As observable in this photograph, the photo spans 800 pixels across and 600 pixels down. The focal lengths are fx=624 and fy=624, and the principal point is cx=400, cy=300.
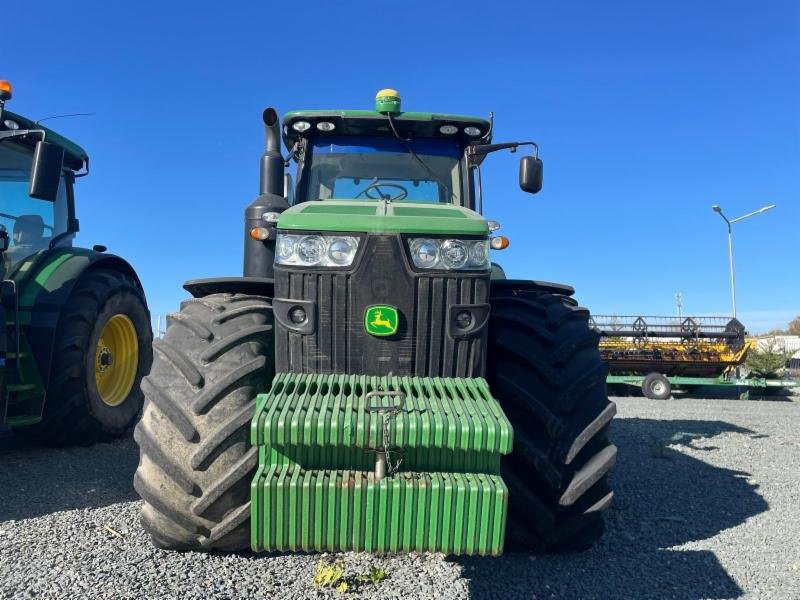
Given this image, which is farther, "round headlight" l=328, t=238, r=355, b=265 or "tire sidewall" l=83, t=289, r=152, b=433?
"tire sidewall" l=83, t=289, r=152, b=433

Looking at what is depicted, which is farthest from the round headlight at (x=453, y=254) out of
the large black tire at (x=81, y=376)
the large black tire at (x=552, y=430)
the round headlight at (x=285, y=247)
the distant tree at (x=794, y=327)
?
the distant tree at (x=794, y=327)

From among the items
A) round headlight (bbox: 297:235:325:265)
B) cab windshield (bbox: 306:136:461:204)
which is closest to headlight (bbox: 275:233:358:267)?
round headlight (bbox: 297:235:325:265)

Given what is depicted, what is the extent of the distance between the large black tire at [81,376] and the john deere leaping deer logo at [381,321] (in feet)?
11.4

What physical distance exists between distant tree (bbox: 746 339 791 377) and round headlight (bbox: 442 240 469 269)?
714 inches

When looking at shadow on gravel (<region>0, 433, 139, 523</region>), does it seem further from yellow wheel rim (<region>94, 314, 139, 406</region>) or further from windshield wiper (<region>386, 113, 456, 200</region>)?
windshield wiper (<region>386, 113, 456, 200</region>)

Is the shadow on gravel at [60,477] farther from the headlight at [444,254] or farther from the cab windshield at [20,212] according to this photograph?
the headlight at [444,254]

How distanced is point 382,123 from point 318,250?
156 cm

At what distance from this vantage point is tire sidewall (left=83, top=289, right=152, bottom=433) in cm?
545

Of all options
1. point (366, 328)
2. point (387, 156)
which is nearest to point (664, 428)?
point (387, 156)

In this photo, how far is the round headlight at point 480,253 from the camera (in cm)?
299

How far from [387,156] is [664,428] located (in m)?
6.33

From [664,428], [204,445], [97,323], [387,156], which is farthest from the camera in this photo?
[664,428]

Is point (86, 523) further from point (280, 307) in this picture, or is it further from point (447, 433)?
point (447, 433)

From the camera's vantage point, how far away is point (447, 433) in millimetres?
2357
